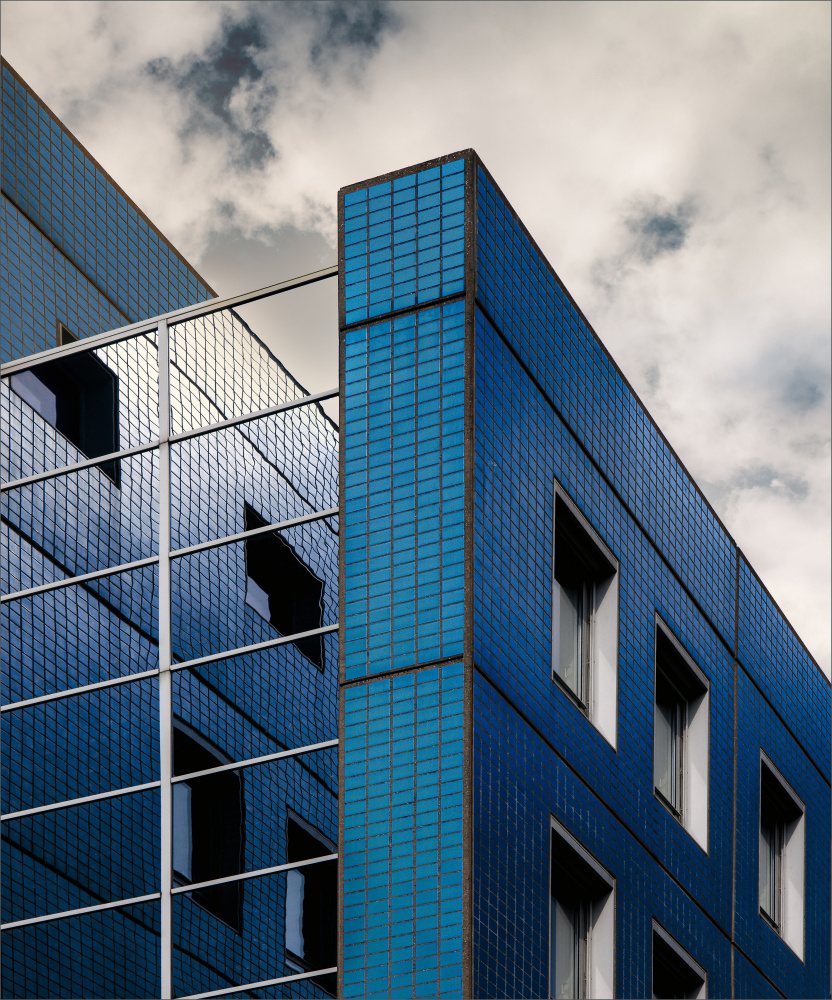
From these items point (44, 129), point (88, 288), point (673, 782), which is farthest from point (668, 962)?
point (44, 129)

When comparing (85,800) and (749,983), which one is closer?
(85,800)

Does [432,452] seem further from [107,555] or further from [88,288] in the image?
[88,288]

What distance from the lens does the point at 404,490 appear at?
14.4 metres

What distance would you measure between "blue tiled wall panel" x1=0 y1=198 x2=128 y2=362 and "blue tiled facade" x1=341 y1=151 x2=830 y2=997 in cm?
579

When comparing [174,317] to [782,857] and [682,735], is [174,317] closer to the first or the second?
[682,735]

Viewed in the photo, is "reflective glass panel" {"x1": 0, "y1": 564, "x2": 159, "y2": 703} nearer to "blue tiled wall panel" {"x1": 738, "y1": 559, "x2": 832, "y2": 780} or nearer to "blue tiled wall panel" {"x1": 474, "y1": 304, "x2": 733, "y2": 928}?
"blue tiled wall panel" {"x1": 474, "y1": 304, "x2": 733, "y2": 928}

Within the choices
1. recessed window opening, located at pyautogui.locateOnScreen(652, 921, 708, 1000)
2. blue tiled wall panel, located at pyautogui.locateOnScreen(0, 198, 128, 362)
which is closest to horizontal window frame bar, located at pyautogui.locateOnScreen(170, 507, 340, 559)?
blue tiled wall panel, located at pyautogui.locateOnScreen(0, 198, 128, 362)

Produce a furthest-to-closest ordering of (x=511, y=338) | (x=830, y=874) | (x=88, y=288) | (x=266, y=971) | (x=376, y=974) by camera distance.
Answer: (x=830, y=874), (x=88, y=288), (x=266, y=971), (x=511, y=338), (x=376, y=974)

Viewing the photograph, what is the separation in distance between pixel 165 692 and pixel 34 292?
6.30 meters

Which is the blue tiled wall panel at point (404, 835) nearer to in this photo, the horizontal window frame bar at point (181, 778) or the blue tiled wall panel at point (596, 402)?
the horizontal window frame bar at point (181, 778)

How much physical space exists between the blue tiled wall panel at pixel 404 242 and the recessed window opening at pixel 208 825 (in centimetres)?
702

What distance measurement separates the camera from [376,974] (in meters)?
13.2

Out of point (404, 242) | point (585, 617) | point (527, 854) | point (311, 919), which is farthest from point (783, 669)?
point (404, 242)

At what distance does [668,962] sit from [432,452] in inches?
266
